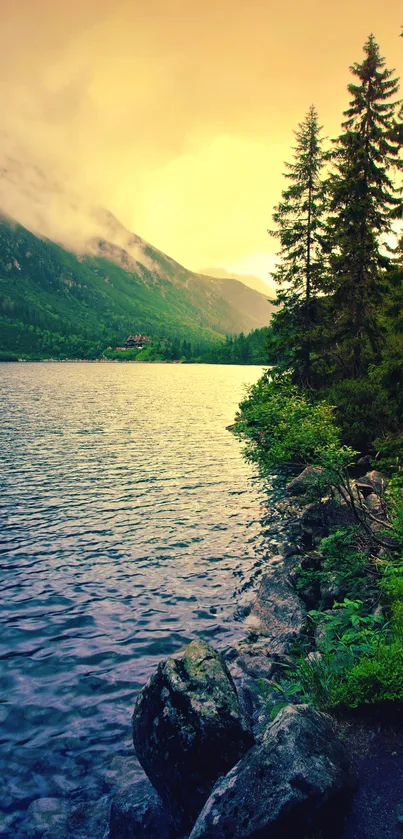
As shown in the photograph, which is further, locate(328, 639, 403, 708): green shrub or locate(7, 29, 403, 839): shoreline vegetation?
locate(328, 639, 403, 708): green shrub

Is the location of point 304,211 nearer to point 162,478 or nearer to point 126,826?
point 162,478

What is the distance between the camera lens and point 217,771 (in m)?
6.18

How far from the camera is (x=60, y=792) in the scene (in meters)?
7.27

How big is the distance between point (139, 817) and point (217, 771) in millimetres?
1449

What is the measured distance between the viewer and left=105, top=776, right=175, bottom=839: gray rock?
6.22 metres

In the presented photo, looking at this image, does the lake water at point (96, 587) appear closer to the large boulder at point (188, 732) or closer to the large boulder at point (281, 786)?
the large boulder at point (188, 732)

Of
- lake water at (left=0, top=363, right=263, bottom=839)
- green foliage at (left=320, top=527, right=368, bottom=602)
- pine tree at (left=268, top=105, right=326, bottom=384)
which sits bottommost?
lake water at (left=0, top=363, right=263, bottom=839)

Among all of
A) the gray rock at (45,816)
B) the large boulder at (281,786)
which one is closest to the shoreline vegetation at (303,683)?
the large boulder at (281,786)

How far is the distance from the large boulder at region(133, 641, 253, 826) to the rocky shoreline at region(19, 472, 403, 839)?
1 centimetres

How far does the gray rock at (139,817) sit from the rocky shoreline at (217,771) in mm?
12

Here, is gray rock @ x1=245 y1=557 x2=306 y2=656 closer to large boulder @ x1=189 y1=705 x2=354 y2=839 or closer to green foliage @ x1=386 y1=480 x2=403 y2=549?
green foliage @ x1=386 y1=480 x2=403 y2=549

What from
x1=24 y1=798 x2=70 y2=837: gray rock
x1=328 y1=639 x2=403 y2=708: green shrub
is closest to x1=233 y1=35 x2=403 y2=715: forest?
x1=328 y1=639 x2=403 y2=708: green shrub

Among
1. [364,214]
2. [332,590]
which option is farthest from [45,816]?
[364,214]

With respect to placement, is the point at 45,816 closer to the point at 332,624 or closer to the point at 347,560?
the point at 332,624
